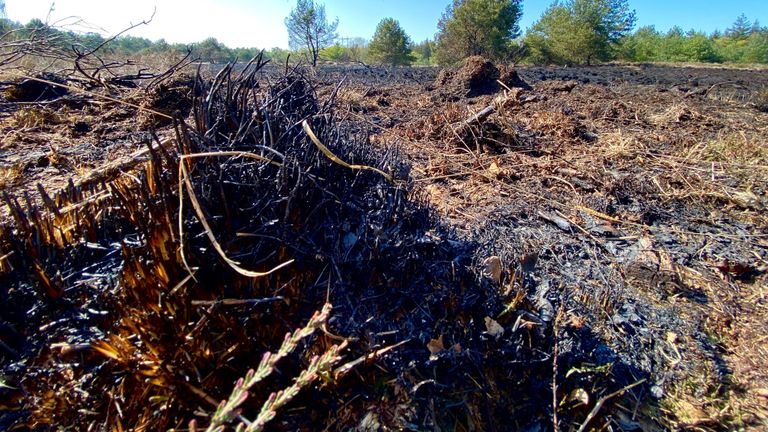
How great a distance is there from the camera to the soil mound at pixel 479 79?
20.9 feet

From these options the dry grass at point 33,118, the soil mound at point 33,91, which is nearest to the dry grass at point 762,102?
the dry grass at point 33,118

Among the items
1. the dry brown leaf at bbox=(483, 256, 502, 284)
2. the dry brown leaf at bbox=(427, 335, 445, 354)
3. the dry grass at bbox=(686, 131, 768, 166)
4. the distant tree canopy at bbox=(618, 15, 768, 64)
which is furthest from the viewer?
the distant tree canopy at bbox=(618, 15, 768, 64)

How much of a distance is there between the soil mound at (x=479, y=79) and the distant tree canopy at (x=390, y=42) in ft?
70.4

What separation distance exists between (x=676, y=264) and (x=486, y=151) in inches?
73.6

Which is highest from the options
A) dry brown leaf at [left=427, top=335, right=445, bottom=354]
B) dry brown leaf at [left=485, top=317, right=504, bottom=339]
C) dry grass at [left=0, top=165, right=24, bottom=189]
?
dry grass at [left=0, top=165, right=24, bottom=189]

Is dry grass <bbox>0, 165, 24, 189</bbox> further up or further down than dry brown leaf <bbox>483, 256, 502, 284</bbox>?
further up

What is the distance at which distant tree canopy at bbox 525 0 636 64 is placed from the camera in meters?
20.8

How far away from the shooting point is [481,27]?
67.9ft

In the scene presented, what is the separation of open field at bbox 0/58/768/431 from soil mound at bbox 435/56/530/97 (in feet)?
14.4

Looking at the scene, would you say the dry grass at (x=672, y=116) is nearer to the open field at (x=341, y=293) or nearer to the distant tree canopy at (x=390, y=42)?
the open field at (x=341, y=293)

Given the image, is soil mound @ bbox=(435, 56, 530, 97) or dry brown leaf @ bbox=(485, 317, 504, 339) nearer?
dry brown leaf @ bbox=(485, 317, 504, 339)

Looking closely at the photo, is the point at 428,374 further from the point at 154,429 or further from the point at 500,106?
the point at 500,106

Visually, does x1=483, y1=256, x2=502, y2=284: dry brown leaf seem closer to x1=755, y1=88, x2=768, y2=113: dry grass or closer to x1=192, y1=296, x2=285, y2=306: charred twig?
x1=192, y1=296, x2=285, y2=306: charred twig

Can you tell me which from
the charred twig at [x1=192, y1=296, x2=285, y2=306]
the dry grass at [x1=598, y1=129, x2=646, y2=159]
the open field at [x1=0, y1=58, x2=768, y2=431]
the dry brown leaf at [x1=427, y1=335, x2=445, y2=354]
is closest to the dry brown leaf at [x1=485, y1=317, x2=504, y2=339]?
the open field at [x1=0, y1=58, x2=768, y2=431]
